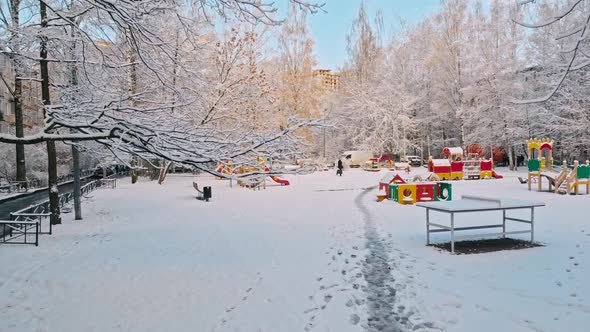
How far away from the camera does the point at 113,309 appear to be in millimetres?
6008

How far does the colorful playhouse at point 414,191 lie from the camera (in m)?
15.9

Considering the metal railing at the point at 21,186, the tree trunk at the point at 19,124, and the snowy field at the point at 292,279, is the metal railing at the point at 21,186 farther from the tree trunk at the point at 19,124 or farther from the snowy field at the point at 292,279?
the snowy field at the point at 292,279

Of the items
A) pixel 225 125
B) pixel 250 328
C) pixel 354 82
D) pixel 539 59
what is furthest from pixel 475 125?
pixel 250 328

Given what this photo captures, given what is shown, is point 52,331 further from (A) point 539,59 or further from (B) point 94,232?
(A) point 539,59

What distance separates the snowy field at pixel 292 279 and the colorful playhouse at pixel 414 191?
Answer: 3.34m

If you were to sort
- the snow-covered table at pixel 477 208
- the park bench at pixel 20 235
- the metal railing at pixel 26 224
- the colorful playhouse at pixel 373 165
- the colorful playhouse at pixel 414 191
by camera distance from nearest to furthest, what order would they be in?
1. the snow-covered table at pixel 477 208
2. the park bench at pixel 20 235
3. the metal railing at pixel 26 224
4. the colorful playhouse at pixel 414 191
5. the colorful playhouse at pixel 373 165

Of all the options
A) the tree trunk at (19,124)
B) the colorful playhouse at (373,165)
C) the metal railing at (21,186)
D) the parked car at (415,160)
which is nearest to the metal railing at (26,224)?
the metal railing at (21,186)

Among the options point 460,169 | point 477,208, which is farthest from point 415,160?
point 477,208

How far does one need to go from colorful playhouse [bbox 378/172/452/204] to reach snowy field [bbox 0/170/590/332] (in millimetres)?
3339

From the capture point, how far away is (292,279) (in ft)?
22.9

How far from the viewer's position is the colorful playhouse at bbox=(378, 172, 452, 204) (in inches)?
625

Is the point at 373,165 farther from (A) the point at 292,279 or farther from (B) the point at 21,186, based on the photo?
(A) the point at 292,279

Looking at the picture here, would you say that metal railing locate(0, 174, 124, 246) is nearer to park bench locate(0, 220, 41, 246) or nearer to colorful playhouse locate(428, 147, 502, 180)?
park bench locate(0, 220, 41, 246)

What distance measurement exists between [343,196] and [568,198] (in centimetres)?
826
